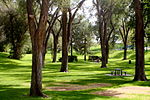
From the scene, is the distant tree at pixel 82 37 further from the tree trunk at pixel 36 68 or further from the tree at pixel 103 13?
the tree trunk at pixel 36 68

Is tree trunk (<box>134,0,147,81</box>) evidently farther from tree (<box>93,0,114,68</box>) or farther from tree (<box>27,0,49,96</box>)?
tree (<box>93,0,114,68</box>)

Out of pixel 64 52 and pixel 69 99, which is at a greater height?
pixel 64 52

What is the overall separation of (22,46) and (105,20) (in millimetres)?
17815

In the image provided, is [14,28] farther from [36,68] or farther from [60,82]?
[36,68]

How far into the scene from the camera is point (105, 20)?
41312 mm

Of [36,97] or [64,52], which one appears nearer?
[36,97]

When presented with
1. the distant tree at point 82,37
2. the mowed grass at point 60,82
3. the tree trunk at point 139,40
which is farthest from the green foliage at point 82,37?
the tree trunk at point 139,40

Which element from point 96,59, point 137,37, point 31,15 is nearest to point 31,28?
point 31,15

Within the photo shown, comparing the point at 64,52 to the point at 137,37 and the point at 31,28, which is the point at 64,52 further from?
the point at 31,28

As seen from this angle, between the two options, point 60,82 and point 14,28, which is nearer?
point 60,82

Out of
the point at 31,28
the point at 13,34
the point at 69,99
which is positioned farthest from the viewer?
the point at 13,34

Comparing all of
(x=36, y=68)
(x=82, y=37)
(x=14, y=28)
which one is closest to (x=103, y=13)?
(x=14, y=28)

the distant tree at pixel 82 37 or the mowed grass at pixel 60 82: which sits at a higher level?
the distant tree at pixel 82 37

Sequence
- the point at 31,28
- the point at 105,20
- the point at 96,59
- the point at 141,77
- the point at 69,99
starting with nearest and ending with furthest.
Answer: the point at 69,99 → the point at 31,28 → the point at 141,77 → the point at 105,20 → the point at 96,59
